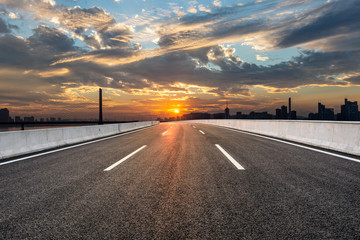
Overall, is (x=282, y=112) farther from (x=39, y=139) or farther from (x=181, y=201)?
(x=181, y=201)

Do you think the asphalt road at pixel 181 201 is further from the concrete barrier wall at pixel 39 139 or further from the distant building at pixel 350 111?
the distant building at pixel 350 111

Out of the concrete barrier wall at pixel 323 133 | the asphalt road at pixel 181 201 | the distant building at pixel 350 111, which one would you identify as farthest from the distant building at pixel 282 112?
the asphalt road at pixel 181 201

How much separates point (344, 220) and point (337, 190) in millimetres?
1314

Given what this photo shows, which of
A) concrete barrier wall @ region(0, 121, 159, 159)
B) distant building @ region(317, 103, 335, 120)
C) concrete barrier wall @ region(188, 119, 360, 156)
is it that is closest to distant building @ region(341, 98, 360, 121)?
distant building @ region(317, 103, 335, 120)

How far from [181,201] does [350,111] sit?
7447 inches

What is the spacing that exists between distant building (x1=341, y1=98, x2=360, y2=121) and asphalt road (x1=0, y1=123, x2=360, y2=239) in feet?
542

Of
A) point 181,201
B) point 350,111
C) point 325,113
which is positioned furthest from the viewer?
point 325,113

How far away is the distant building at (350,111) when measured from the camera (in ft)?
479

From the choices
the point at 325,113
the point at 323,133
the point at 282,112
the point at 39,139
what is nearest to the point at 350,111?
the point at 325,113

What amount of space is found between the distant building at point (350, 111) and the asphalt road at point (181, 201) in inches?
6502

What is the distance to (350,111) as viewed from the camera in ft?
511

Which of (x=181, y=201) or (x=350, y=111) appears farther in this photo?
(x=350, y=111)

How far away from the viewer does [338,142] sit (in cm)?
831

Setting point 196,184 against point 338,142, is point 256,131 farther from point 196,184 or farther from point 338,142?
point 196,184
